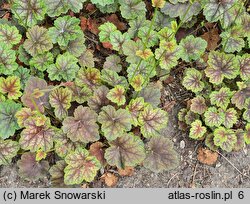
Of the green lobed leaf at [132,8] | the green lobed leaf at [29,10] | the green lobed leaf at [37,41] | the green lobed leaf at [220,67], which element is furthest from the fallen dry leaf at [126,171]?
the green lobed leaf at [29,10]

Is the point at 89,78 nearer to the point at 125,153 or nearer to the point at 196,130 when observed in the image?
the point at 125,153

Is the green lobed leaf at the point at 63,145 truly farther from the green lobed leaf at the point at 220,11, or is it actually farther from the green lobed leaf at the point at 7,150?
Answer: the green lobed leaf at the point at 220,11

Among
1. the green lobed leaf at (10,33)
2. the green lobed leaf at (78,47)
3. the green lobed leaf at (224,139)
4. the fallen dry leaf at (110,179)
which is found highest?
the green lobed leaf at (10,33)

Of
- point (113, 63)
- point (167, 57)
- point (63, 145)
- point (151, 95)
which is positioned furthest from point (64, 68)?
point (167, 57)

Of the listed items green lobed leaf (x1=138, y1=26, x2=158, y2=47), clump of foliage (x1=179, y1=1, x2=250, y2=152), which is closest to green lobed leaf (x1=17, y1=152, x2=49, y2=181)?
clump of foliage (x1=179, y1=1, x2=250, y2=152)

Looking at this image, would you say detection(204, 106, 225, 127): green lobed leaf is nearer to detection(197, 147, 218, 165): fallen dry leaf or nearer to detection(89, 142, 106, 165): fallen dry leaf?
detection(197, 147, 218, 165): fallen dry leaf
